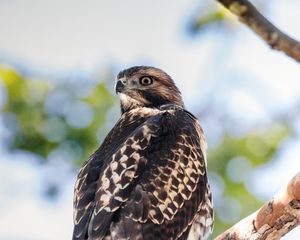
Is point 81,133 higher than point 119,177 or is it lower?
higher

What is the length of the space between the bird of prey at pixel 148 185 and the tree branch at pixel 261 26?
264 centimetres

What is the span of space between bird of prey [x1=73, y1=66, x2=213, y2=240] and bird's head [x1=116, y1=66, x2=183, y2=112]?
25.2 inches

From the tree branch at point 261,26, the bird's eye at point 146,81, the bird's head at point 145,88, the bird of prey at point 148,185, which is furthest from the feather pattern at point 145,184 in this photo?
the tree branch at point 261,26

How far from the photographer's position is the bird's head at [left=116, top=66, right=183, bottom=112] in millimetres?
8352

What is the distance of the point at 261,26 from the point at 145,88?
4681 millimetres

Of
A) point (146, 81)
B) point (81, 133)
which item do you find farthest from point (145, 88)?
point (81, 133)

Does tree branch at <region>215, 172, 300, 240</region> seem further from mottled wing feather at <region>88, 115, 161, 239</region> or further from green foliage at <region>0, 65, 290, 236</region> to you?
green foliage at <region>0, 65, 290, 236</region>

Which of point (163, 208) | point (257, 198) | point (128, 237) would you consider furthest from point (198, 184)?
point (257, 198)

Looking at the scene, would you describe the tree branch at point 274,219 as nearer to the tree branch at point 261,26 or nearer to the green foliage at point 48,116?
the tree branch at point 261,26

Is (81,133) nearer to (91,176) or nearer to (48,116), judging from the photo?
(48,116)

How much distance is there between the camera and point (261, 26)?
152 inches

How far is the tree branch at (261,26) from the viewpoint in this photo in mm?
3818

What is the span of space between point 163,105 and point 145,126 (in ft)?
4.20

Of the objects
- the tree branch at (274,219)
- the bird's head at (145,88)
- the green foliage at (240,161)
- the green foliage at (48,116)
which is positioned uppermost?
the green foliage at (48,116)
